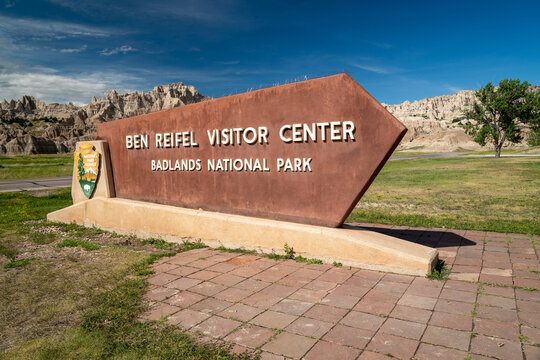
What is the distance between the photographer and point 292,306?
413 cm

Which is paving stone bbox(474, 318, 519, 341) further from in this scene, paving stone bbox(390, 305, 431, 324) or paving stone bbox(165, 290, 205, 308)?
paving stone bbox(165, 290, 205, 308)

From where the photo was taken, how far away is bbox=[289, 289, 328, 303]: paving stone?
431 cm

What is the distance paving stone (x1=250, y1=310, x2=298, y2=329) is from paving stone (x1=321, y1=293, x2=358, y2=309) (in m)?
0.55

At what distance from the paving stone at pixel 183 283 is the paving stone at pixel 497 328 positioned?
3431mm

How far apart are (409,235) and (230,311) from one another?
4.70 metres

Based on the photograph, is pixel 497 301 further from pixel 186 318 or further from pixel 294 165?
pixel 186 318

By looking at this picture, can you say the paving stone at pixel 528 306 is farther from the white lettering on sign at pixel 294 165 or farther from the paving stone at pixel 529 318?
the white lettering on sign at pixel 294 165

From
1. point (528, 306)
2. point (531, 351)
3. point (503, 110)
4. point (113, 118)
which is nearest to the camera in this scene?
point (531, 351)

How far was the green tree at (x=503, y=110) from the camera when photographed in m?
33.5

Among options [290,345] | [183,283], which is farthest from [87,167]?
[290,345]

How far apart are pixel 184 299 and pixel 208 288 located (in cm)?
40

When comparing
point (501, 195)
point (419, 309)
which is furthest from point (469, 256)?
point (501, 195)

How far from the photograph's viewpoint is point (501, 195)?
476 inches

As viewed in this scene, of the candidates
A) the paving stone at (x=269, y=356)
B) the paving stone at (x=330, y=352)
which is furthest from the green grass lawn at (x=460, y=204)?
the paving stone at (x=269, y=356)
